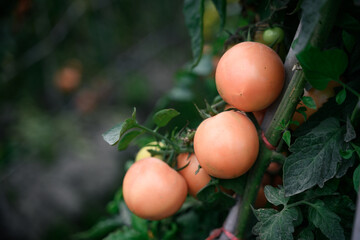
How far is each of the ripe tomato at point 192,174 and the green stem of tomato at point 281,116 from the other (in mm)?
71

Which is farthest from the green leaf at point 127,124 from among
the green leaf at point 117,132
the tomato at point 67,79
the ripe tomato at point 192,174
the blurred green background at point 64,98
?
the tomato at point 67,79

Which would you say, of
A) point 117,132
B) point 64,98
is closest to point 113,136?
point 117,132

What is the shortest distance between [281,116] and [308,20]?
0.15 m

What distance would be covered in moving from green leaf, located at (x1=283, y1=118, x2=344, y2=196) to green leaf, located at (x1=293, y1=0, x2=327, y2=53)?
14 centimetres

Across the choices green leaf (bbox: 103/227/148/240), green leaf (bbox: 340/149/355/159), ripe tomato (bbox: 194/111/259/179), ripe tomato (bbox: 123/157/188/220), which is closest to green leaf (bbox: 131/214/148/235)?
green leaf (bbox: 103/227/148/240)

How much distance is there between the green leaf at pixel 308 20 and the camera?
0.31 metres

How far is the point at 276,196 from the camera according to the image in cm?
41

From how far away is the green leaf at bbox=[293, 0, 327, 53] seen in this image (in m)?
0.31

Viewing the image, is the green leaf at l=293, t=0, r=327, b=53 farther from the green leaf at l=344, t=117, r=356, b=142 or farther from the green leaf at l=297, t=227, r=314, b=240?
the green leaf at l=297, t=227, r=314, b=240

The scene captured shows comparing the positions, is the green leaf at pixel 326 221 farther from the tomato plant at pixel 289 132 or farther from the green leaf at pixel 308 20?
the green leaf at pixel 308 20

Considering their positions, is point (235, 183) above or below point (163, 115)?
below

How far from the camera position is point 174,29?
2.98 m

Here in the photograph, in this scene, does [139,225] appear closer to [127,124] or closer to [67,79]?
[127,124]

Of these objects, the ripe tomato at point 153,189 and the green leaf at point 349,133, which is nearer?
the green leaf at point 349,133
